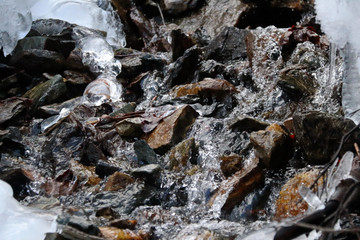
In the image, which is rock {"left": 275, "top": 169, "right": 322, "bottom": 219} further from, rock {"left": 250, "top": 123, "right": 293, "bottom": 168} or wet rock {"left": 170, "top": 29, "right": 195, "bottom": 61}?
wet rock {"left": 170, "top": 29, "right": 195, "bottom": 61}

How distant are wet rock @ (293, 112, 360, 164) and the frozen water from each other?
4.39 meters

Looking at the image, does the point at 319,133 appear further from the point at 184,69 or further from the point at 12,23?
the point at 12,23

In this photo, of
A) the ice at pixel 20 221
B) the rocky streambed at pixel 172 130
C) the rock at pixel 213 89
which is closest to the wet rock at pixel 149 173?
the rocky streambed at pixel 172 130

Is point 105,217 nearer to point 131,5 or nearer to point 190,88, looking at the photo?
point 190,88

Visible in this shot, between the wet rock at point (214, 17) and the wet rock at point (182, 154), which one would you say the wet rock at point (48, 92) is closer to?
the wet rock at point (182, 154)

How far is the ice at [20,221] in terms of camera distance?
204 centimetres

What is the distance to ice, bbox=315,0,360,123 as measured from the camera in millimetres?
2729

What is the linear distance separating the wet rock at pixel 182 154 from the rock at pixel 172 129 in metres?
0.15

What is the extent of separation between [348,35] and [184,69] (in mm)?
2040

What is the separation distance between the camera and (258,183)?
2.59 metres

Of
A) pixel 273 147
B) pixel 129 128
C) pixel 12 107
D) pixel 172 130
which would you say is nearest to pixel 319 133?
pixel 273 147

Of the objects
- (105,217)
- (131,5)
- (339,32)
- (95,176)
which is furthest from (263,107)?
(131,5)

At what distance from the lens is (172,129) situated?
11.2 feet

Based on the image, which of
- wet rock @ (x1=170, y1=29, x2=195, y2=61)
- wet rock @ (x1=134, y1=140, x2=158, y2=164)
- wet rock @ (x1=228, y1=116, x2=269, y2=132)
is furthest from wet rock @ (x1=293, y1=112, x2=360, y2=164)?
wet rock @ (x1=170, y1=29, x2=195, y2=61)
